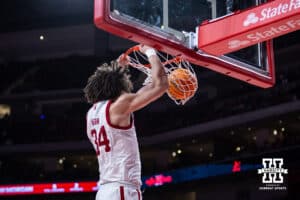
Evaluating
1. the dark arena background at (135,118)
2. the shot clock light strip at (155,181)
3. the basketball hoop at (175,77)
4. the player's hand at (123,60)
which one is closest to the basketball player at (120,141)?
the player's hand at (123,60)

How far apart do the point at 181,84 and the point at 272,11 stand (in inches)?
34.7

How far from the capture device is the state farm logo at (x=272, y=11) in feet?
12.9

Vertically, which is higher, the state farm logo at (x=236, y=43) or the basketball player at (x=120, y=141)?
the state farm logo at (x=236, y=43)

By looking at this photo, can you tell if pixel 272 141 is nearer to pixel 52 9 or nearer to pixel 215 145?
pixel 215 145

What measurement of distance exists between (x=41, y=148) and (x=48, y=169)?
232cm

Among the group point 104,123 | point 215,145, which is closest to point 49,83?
point 215,145

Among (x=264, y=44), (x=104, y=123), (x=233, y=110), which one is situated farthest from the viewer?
(x=233, y=110)

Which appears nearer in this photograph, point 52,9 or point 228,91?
point 228,91

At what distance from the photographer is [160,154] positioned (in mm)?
21797

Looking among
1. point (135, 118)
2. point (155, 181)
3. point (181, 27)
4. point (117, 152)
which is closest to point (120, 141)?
point (117, 152)

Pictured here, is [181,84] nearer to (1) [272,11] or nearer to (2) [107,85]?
(1) [272,11]

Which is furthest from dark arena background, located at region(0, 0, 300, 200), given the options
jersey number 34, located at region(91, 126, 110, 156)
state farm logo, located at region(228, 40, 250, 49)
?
jersey number 34, located at region(91, 126, 110, 156)

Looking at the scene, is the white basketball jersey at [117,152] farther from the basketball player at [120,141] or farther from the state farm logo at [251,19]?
the state farm logo at [251,19]

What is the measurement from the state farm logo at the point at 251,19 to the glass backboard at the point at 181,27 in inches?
11.7
